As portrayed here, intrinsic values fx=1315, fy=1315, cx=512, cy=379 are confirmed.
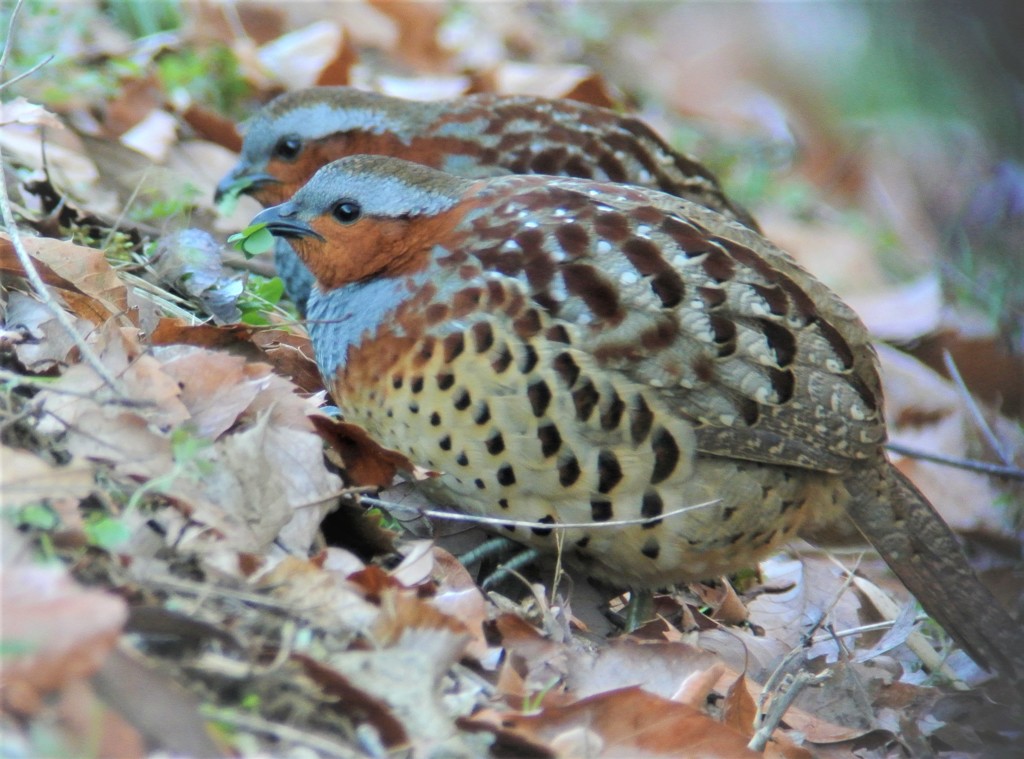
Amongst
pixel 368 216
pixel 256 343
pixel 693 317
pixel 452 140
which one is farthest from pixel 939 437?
pixel 256 343

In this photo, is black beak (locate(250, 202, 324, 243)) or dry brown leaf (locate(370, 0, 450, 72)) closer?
black beak (locate(250, 202, 324, 243))

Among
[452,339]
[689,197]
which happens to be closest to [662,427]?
[452,339]

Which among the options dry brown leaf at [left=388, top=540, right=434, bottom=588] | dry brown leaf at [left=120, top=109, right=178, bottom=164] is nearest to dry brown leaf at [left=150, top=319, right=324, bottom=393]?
dry brown leaf at [left=388, top=540, right=434, bottom=588]

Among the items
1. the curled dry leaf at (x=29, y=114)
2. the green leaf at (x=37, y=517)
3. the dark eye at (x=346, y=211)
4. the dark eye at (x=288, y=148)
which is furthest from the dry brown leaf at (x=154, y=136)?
the green leaf at (x=37, y=517)

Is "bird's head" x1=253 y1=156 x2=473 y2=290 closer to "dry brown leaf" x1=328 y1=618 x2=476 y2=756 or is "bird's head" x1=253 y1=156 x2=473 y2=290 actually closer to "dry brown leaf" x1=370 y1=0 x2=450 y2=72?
"dry brown leaf" x1=328 y1=618 x2=476 y2=756

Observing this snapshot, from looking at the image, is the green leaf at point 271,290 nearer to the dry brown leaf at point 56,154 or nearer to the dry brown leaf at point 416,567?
the dry brown leaf at point 56,154

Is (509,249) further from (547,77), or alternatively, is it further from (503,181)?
(547,77)
